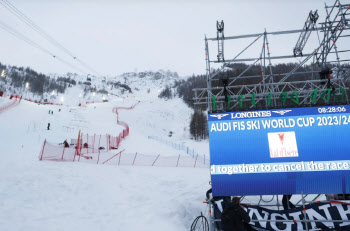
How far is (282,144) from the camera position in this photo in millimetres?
6977

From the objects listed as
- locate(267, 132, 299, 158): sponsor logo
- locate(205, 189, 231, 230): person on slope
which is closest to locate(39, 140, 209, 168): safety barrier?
locate(205, 189, 231, 230): person on slope

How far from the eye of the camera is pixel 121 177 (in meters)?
13.9

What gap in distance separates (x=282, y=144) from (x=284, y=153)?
0.30 m

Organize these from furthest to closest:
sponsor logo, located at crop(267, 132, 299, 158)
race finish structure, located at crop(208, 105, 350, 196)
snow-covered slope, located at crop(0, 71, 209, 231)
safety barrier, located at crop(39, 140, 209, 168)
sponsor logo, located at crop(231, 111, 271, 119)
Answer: safety barrier, located at crop(39, 140, 209, 168), snow-covered slope, located at crop(0, 71, 209, 231), sponsor logo, located at crop(231, 111, 271, 119), sponsor logo, located at crop(267, 132, 299, 158), race finish structure, located at crop(208, 105, 350, 196)

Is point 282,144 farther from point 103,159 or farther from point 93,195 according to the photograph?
point 103,159

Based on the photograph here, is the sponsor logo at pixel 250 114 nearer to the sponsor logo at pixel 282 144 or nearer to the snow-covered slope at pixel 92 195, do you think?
the sponsor logo at pixel 282 144

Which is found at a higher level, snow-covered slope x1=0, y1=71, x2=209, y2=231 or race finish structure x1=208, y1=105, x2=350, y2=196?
race finish structure x1=208, y1=105, x2=350, y2=196

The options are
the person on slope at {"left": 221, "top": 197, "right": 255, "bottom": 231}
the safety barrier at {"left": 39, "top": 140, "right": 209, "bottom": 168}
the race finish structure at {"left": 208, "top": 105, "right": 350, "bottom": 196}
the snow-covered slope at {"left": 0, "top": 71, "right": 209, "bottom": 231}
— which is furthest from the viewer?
the safety barrier at {"left": 39, "top": 140, "right": 209, "bottom": 168}

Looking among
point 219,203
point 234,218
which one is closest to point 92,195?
point 219,203

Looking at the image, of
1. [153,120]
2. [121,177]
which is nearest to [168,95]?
[153,120]

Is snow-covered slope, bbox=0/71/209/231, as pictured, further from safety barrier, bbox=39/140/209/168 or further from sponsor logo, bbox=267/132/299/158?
sponsor logo, bbox=267/132/299/158

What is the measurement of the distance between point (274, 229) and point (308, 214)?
45.6 inches

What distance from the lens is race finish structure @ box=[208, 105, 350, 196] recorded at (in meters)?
6.64

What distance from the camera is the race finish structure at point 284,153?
6645 millimetres
